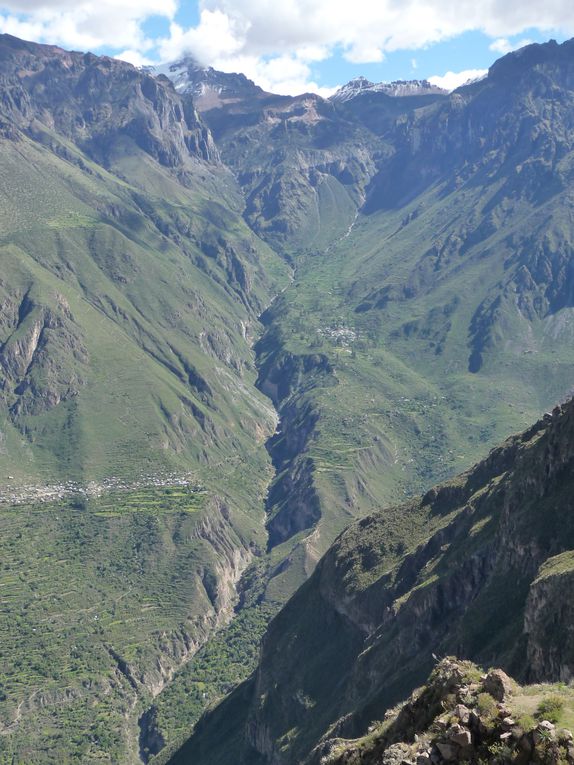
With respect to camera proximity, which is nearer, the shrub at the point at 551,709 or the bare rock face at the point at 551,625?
the shrub at the point at 551,709

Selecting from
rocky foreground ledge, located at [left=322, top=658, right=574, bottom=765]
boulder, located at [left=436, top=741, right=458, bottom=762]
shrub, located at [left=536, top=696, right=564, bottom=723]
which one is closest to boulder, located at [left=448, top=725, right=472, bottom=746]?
rocky foreground ledge, located at [left=322, top=658, right=574, bottom=765]

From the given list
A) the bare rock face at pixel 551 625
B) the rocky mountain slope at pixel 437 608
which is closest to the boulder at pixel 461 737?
the bare rock face at pixel 551 625

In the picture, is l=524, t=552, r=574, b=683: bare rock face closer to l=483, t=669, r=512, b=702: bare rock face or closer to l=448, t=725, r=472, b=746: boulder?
l=483, t=669, r=512, b=702: bare rock face

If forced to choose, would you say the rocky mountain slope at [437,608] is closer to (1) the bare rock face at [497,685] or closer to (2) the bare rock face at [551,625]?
(2) the bare rock face at [551,625]

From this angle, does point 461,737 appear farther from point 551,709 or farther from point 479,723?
point 551,709

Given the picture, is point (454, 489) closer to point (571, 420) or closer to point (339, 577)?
point (339, 577)

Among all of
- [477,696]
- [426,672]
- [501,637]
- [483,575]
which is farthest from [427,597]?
[477,696]

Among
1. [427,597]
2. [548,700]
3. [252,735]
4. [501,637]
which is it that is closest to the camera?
[548,700]
